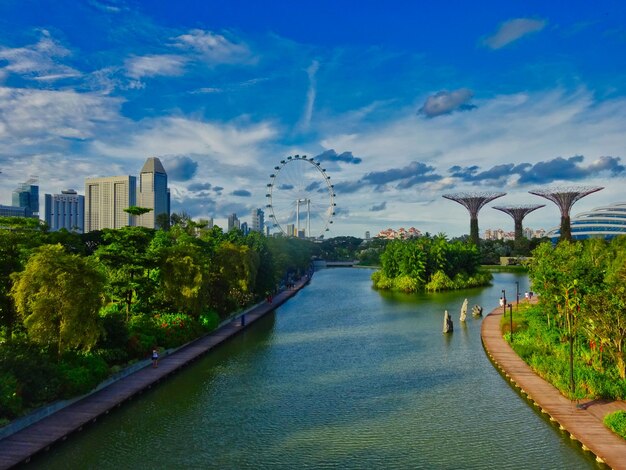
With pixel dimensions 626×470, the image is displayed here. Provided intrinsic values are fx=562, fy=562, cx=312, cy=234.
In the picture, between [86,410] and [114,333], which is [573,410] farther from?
[114,333]

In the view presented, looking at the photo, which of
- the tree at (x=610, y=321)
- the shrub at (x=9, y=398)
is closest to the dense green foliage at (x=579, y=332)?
the tree at (x=610, y=321)

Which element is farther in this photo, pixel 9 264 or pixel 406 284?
pixel 406 284

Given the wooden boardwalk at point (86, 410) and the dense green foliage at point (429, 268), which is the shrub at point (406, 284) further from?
the wooden boardwalk at point (86, 410)

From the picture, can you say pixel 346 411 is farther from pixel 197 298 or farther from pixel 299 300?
pixel 299 300

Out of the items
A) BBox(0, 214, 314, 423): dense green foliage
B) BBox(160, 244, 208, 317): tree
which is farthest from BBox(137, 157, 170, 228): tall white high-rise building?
BBox(160, 244, 208, 317): tree

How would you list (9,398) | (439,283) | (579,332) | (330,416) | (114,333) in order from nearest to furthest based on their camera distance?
1. (9,398)
2. (330,416)
3. (114,333)
4. (579,332)
5. (439,283)

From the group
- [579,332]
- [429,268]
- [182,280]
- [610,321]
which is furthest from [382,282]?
[610,321]

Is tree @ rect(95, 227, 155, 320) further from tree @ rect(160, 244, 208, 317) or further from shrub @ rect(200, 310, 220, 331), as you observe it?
shrub @ rect(200, 310, 220, 331)
